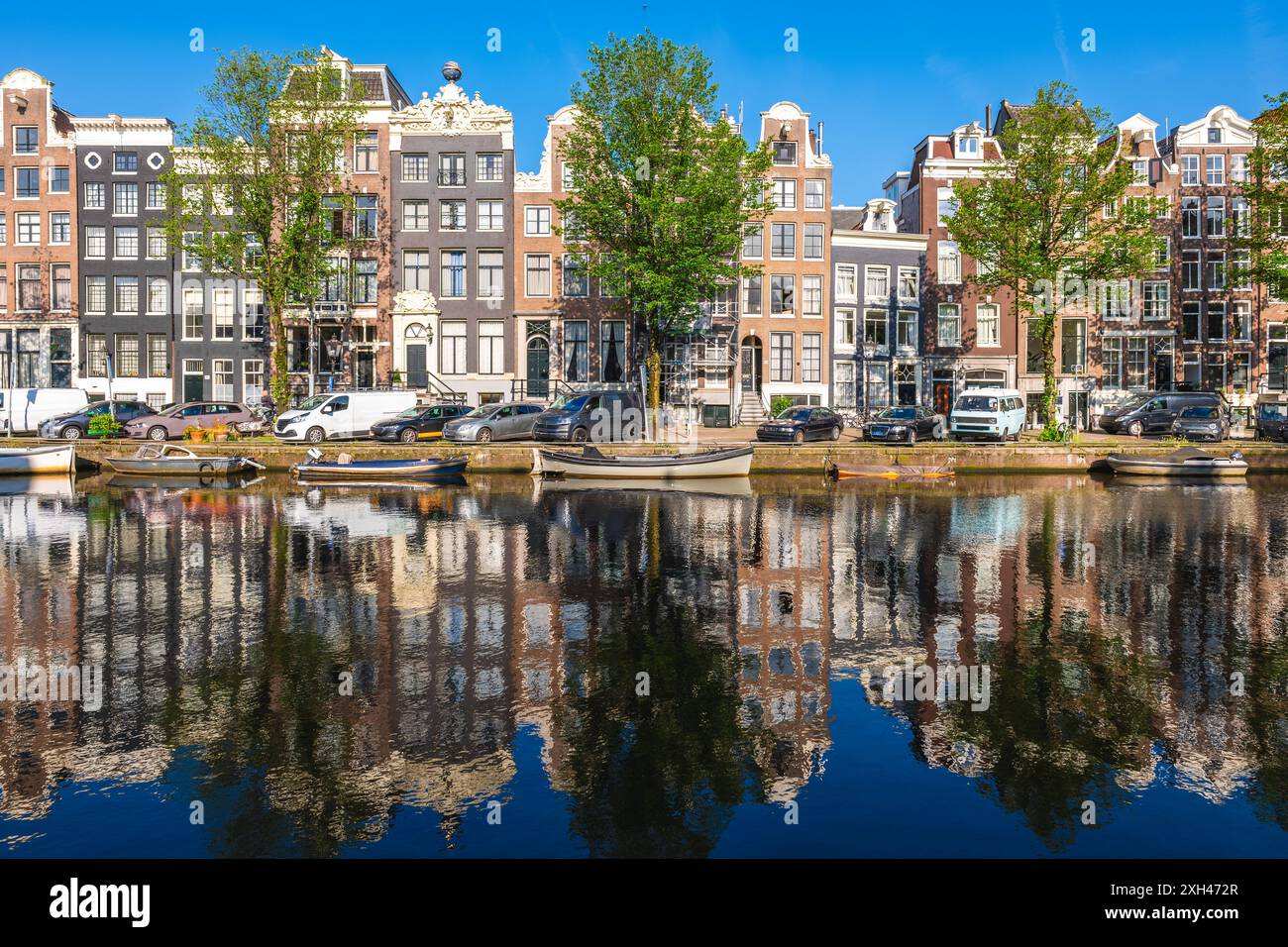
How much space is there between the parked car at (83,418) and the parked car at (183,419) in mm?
1738

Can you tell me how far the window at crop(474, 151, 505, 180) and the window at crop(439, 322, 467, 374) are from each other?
28.7 ft

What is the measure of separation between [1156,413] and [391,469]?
130ft

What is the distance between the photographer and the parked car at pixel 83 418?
148 feet

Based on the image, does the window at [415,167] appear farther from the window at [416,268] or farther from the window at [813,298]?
the window at [813,298]

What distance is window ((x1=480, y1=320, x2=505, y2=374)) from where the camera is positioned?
57844 millimetres

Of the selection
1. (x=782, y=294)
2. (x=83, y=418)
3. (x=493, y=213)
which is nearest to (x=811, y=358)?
(x=782, y=294)

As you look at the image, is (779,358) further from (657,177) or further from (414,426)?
(414,426)

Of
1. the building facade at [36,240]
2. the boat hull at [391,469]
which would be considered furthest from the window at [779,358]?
the building facade at [36,240]

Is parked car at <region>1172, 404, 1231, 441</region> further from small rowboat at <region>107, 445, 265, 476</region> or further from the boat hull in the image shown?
small rowboat at <region>107, 445, 265, 476</region>

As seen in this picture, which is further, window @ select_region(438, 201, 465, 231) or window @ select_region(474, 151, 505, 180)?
window @ select_region(438, 201, 465, 231)

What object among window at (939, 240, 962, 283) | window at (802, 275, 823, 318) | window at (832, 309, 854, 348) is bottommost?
window at (832, 309, 854, 348)

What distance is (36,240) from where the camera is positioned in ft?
194

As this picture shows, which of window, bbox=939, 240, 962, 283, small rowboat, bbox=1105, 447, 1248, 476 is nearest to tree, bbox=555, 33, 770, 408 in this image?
window, bbox=939, 240, 962, 283

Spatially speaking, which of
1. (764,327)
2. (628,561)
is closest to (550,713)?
(628,561)
